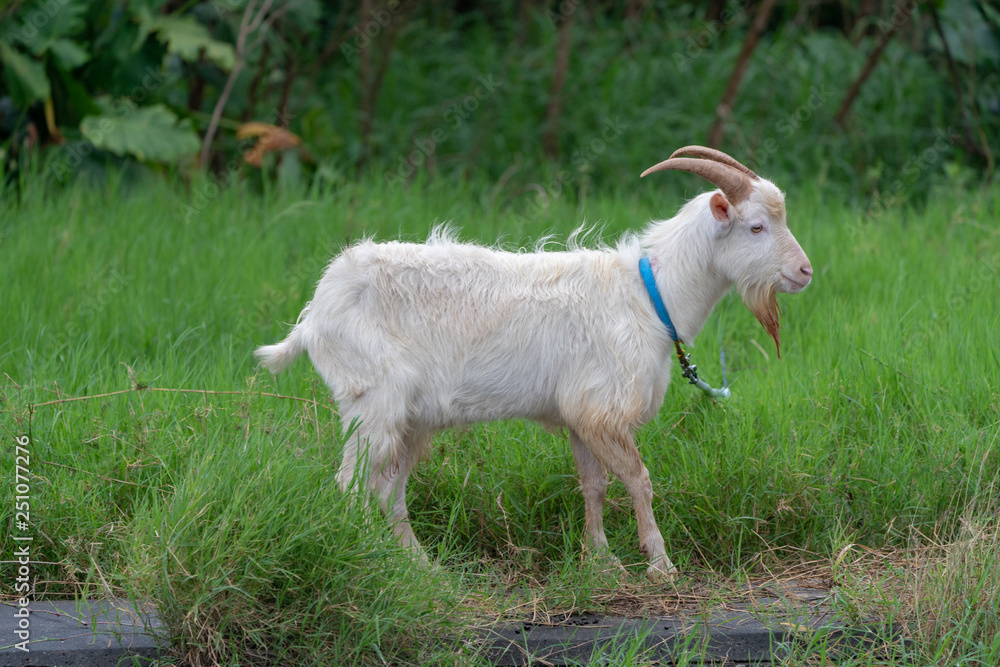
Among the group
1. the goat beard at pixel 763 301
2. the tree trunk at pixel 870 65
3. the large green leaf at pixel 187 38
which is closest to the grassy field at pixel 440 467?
the goat beard at pixel 763 301

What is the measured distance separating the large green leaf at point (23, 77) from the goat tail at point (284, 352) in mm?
4928

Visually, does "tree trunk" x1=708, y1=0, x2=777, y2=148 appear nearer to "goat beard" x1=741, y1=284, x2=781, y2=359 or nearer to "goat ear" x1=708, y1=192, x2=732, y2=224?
"goat beard" x1=741, y1=284, x2=781, y2=359

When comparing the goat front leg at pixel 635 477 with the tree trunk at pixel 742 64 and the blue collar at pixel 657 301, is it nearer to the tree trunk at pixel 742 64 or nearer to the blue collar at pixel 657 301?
the blue collar at pixel 657 301

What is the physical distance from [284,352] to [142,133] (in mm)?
4588

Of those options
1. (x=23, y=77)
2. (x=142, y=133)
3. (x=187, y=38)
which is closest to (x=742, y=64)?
(x=187, y=38)

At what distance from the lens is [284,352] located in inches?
160

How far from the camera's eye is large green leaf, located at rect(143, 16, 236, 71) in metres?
8.12

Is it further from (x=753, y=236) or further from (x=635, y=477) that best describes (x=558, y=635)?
(x=753, y=236)

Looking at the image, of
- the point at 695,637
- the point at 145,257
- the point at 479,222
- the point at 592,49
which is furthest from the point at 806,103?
the point at 695,637

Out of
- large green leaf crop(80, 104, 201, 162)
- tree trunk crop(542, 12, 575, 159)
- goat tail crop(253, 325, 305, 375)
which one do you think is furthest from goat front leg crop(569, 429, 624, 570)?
tree trunk crop(542, 12, 575, 159)

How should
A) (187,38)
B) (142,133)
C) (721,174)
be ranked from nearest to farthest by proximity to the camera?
(721,174) < (142,133) < (187,38)

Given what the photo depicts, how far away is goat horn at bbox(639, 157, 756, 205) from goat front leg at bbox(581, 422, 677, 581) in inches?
40.1

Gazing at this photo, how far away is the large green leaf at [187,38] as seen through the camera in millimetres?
8117

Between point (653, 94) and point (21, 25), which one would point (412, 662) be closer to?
point (21, 25)
